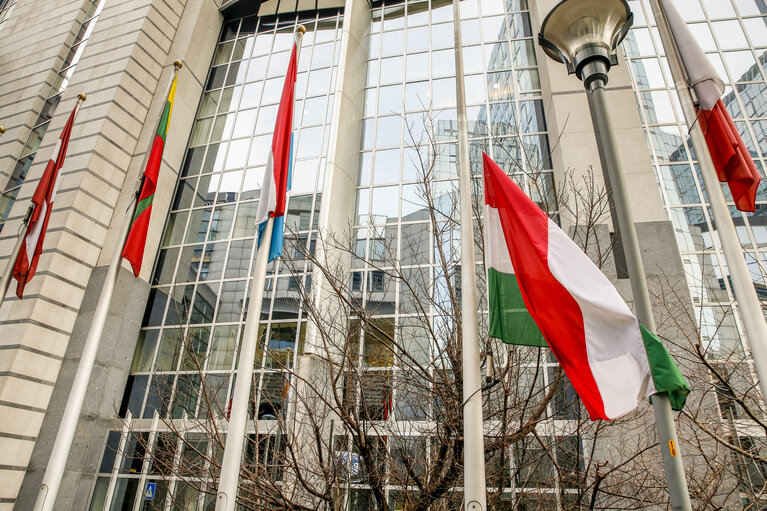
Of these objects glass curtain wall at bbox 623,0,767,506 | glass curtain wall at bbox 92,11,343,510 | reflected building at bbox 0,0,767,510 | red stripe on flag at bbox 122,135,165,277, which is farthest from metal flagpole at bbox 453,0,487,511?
glass curtain wall at bbox 623,0,767,506

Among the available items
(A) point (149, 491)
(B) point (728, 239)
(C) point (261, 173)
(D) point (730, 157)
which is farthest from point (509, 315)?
(C) point (261, 173)

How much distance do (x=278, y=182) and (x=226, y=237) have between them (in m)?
10.9

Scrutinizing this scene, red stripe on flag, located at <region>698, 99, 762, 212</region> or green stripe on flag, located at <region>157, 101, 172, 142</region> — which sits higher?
green stripe on flag, located at <region>157, 101, 172, 142</region>

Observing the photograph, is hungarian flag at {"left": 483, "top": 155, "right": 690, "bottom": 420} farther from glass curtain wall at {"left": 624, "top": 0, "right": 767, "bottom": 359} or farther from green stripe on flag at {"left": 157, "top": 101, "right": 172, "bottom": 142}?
glass curtain wall at {"left": 624, "top": 0, "right": 767, "bottom": 359}

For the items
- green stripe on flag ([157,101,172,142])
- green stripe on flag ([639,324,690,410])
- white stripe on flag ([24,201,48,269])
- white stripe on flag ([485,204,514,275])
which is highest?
green stripe on flag ([157,101,172,142])

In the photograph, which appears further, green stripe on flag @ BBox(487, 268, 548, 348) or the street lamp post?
green stripe on flag @ BBox(487, 268, 548, 348)

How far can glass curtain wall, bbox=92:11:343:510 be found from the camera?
13734mm

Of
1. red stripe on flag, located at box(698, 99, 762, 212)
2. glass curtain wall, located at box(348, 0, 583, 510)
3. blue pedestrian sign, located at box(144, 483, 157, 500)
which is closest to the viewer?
red stripe on flag, located at box(698, 99, 762, 212)

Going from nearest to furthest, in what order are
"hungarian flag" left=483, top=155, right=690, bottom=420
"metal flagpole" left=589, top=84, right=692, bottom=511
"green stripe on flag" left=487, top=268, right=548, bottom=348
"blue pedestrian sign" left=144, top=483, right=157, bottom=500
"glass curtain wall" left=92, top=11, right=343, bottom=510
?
1. "metal flagpole" left=589, top=84, right=692, bottom=511
2. "hungarian flag" left=483, top=155, right=690, bottom=420
3. "green stripe on flag" left=487, top=268, right=548, bottom=348
4. "blue pedestrian sign" left=144, top=483, right=157, bottom=500
5. "glass curtain wall" left=92, top=11, right=343, bottom=510

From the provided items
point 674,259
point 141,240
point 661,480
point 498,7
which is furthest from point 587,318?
point 498,7

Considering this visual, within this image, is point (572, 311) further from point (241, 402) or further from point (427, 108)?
point (427, 108)

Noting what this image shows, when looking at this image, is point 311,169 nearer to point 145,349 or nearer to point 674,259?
point 145,349

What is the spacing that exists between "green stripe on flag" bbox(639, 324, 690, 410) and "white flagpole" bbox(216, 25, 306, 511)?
4.17 metres

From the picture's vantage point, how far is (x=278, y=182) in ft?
23.5
